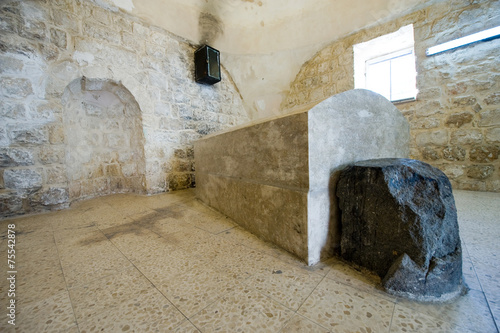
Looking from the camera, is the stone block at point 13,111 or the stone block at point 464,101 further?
the stone block at point 464,101

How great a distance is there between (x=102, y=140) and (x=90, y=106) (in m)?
0.52

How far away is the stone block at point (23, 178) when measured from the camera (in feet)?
6.17

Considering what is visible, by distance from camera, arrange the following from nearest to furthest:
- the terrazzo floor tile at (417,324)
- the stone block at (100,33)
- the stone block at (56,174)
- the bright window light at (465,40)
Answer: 1. the terrazzo floor tile at (417,324)
2. the stone block at (56,174)
3. the bright window light at (465,40)
4. the stone block at (100,33)

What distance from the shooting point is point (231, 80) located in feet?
13.6

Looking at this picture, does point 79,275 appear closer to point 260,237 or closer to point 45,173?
point 260,237

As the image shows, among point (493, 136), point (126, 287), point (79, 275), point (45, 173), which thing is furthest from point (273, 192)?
point (493, 136)

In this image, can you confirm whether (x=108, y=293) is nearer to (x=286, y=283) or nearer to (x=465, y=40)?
(x=286, y=283)

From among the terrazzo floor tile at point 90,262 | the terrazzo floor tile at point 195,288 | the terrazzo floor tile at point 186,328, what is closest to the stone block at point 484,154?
the terrazzo floor tile at point 195,288

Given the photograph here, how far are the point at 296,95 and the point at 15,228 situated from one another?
4.53m

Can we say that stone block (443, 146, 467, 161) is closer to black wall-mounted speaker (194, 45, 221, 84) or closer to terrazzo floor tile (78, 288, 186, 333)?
terrazzo floor tile (78, 288, 186, 333)

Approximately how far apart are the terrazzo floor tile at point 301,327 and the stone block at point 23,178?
281cm

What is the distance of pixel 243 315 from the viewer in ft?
2.24

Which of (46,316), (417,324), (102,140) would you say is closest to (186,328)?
(46,316)

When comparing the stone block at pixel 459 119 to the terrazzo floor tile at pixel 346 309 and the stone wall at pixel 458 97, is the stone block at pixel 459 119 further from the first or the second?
the terrazzo floor tile at pixel 346 309
